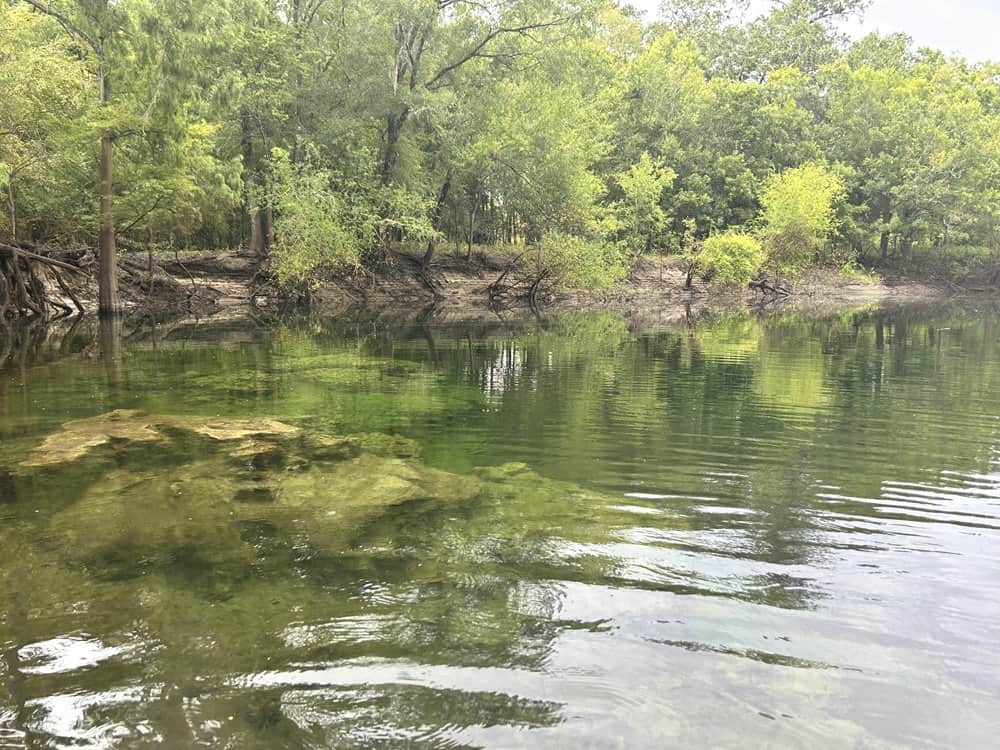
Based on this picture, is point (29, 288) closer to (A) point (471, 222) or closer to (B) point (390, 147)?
(B) point (390, 147)

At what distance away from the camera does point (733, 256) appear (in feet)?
132

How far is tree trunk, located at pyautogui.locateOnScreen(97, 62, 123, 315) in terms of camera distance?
2159 cm

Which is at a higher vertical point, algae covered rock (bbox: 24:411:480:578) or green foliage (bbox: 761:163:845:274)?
green foliage (bbox: 761:163:845:274)

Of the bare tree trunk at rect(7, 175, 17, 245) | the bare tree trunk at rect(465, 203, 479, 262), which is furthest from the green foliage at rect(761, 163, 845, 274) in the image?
the bare tree trunk at rect(7, 175, 17, 245)

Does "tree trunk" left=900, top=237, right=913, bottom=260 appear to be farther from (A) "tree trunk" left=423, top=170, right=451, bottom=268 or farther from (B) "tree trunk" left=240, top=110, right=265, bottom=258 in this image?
(B) "tree trunk" left=240, top=110, right=265, bottom=258

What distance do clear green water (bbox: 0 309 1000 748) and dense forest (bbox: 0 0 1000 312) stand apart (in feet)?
39.0

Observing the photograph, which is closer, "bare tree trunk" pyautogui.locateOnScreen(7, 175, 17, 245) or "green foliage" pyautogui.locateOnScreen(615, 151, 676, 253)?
"bare tree trunk" pyautogui.locateOnScreen(7, 175, 17, 245)

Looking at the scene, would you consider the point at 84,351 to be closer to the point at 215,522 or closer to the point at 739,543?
the point at 215,522

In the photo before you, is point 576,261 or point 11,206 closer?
point 11,206

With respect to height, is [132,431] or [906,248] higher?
[906,248]

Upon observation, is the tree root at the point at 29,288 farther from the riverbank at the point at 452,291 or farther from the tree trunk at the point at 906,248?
the tree trunk at the point at 906,248

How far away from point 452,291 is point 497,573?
112 feet

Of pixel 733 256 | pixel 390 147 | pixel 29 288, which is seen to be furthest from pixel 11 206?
pixel 733 256

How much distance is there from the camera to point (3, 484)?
21.6 ft
